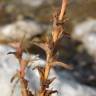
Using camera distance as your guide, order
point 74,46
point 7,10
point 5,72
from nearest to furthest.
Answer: point 5,72
point 74,46
point 7,10

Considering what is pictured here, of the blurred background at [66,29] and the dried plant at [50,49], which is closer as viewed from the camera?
the dried plant at [50,49]

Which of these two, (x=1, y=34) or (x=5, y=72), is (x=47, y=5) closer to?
(x=1, y=34)

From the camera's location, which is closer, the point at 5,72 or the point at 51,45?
the point at 51,45

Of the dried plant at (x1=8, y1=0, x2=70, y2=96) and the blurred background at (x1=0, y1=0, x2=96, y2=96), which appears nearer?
the dried plant at (x1=8, y1=0, x2=70, y2=96)

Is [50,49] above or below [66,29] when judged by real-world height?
above

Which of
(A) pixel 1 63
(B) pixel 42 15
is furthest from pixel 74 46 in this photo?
(A) pixel 1 63

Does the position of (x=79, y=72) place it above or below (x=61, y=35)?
below

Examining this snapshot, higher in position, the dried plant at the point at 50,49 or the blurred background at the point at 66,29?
the dried plant at the point at 50,49

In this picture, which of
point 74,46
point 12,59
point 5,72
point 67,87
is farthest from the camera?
point 74,46

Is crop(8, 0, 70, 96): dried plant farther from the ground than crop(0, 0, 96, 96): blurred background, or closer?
farther from the ground

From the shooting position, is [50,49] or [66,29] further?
[66,29]

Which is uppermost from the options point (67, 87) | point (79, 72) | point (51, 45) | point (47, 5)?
point (51, 45)
